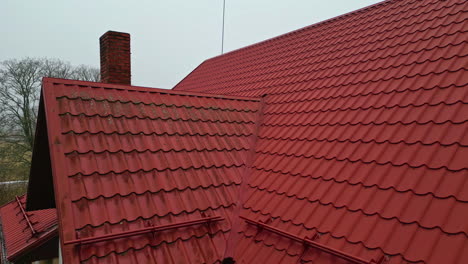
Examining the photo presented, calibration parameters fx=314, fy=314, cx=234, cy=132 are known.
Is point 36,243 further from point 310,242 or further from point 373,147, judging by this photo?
point 373,147

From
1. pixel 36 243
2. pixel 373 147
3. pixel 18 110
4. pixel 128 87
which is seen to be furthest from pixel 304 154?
pixel 18 110

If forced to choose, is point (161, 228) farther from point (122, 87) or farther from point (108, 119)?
point (122, 87)

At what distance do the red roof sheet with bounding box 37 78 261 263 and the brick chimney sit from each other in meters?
1.64

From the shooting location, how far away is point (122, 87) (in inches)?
187

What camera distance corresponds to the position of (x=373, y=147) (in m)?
3.45

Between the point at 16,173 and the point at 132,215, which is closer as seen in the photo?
the point at 132,215

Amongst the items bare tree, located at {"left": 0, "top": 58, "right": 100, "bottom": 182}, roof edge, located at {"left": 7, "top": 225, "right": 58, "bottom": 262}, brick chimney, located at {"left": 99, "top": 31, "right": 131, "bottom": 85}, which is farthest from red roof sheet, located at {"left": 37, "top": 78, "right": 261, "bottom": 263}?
bare tree, located at {"left": 0, "top": 58, "right": 100, "bottom": 182}

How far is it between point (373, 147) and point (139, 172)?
267 centimetres

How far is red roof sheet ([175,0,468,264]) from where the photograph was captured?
257 centimetres

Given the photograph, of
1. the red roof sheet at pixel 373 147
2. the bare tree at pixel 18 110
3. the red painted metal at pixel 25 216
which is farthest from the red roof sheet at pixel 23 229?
the bare tree at pixel 18 110

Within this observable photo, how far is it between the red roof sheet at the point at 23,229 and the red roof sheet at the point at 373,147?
15.7ft

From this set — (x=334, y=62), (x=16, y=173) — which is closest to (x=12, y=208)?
(x=334, y=62)

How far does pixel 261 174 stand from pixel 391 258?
209 cm

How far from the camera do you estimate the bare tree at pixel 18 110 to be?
2350cm
